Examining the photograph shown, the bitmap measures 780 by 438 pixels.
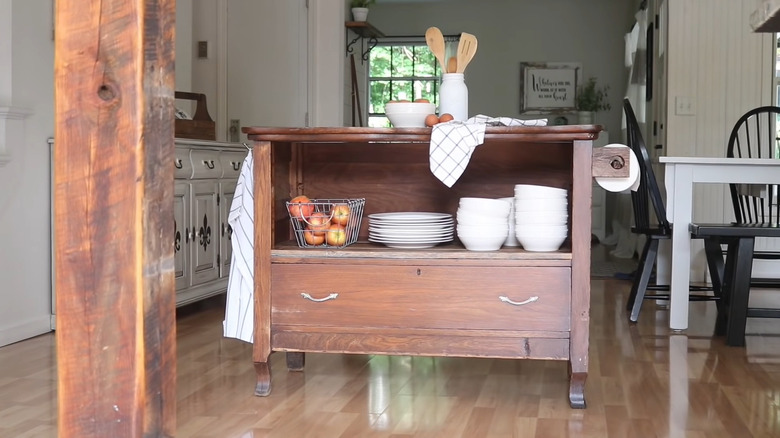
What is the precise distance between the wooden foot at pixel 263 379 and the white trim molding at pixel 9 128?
1526 mm

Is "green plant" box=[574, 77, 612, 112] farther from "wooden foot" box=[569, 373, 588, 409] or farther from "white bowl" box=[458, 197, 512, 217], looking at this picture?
"wooden foot" box=[569, 373, 588, 409]

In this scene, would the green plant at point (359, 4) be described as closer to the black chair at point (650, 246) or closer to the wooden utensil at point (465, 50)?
the black chair at point (650, 246)

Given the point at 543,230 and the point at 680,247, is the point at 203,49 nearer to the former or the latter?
the point at 680,247

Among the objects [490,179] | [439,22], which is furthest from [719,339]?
[439,22]

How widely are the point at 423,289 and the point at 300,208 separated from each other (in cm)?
47

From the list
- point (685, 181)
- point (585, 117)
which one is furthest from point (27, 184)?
point (585, 117)

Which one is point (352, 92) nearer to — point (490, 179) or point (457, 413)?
point (490, 179)

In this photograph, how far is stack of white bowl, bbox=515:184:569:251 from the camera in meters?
2.65

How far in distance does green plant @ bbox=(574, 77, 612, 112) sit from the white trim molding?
654cm

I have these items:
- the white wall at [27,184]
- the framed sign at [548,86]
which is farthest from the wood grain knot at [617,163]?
the framed sign at [548,86]

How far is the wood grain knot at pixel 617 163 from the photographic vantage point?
8.53ft

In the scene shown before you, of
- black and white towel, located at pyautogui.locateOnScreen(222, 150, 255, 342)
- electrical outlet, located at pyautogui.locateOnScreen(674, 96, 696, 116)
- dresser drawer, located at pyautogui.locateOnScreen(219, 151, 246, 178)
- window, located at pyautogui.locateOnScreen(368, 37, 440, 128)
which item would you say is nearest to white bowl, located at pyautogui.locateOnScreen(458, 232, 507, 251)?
black and white towel, located at pyautogui.locateOnScreen(222, 150, 255, 342)

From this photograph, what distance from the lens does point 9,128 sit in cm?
357

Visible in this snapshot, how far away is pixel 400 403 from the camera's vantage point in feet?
8.75
